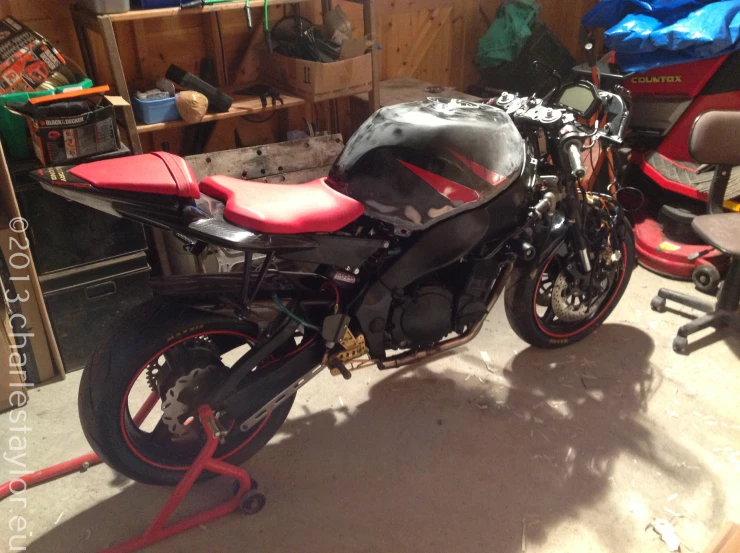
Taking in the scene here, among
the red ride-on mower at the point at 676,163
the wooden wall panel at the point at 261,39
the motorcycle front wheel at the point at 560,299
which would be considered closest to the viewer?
the motorcycle front wheel at the point at 560,299

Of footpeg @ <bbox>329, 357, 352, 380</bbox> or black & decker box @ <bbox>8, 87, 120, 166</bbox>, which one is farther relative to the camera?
black & decker box @ <bbox>8, 87, 120, 166</bbox>

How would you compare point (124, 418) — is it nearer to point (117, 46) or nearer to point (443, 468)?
point (443, 468)

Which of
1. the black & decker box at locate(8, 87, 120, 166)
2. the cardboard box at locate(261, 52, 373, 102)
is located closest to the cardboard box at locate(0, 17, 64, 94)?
the black & decker box at locate(8, 87, 120, 166)

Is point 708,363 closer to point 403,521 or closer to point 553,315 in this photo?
point 553,315

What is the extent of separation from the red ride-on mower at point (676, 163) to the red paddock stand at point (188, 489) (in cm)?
218

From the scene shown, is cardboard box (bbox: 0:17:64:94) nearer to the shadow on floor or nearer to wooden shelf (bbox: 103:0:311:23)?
wooden shelf (bbox: 103:0:311:23)

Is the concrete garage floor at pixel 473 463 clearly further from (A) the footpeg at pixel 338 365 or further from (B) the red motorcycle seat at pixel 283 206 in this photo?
(B) the red motorcycle seat at pixel 283 206

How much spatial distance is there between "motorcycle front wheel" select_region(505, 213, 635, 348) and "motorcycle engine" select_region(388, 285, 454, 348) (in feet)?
1.21

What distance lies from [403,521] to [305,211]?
0.91 m

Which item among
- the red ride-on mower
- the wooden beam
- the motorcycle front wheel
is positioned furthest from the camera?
the red ride-on mower

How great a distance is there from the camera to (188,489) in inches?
64.4

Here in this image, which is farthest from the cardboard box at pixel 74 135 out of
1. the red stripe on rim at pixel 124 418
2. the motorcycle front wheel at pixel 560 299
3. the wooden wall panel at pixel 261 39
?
the motorcycle front wheel at pixel 560 299

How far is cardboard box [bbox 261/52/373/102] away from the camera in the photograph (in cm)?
251

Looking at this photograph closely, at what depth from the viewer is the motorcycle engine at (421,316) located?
1.80 m
